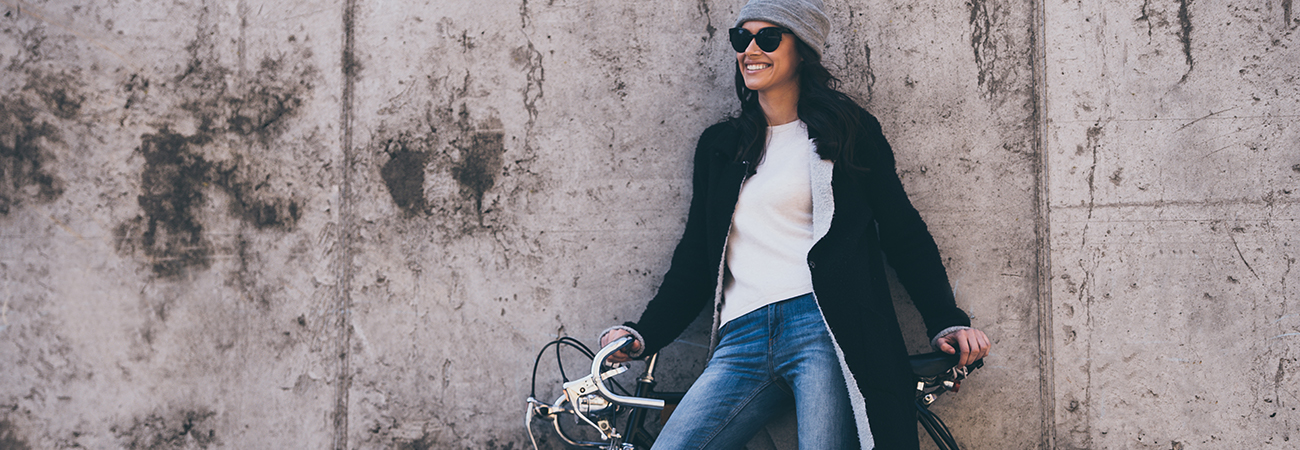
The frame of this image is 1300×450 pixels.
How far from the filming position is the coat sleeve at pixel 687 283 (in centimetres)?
235

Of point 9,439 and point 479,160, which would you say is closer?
point 479,160

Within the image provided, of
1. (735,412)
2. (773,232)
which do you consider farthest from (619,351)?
(773,232)

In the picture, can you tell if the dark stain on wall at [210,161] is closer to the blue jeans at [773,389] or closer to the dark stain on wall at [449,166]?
the dark stain on wall at [449,166]

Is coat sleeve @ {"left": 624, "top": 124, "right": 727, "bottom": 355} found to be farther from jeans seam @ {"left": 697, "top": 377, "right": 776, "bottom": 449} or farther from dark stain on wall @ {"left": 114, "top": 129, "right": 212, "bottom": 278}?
dark stain on wall @ {"left": 114, "top": 129, "right": 212, "bottom": 278}

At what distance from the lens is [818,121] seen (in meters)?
2.23

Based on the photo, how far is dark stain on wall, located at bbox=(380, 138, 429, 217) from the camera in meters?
3.04

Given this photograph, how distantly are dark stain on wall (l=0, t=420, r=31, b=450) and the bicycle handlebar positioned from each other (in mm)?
3120

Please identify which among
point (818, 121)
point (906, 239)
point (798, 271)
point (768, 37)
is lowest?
point (798, 271)

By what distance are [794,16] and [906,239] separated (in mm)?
883

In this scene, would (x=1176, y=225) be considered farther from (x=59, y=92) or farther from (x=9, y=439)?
(x=9, y=439)

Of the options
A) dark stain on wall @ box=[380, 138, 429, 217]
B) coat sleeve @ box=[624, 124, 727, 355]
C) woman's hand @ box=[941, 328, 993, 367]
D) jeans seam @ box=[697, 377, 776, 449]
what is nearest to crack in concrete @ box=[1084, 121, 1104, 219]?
woman's hand @ box=[941, 328, 993, 367]

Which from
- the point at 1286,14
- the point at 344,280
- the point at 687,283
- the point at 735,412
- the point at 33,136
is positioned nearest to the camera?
the point at 735,412

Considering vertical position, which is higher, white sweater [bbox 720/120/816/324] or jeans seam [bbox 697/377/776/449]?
white sweater [bbox 720/120/816/324]

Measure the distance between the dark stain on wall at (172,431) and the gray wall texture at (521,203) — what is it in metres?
0.01
